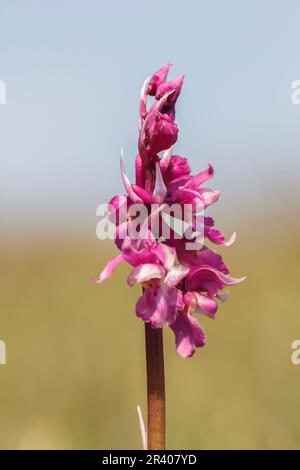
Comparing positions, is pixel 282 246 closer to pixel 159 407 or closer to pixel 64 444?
pixel 64 444

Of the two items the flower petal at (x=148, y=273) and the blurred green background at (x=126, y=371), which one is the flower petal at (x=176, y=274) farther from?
the blurred green background at (x=126, y=371)

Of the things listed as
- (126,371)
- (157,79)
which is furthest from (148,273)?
(126,371)

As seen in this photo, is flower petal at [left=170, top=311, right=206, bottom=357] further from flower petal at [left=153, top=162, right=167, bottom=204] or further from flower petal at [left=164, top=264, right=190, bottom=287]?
flower petal at [left=153, top=162, right=167, bottom=204]

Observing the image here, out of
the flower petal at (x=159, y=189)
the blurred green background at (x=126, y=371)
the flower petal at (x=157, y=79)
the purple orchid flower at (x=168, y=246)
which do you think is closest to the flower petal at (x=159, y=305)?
the purple orchid flower at (x=168, y=246)

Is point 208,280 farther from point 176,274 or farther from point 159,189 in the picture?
point 159,189

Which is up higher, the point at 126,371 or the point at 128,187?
the point at 128,187
